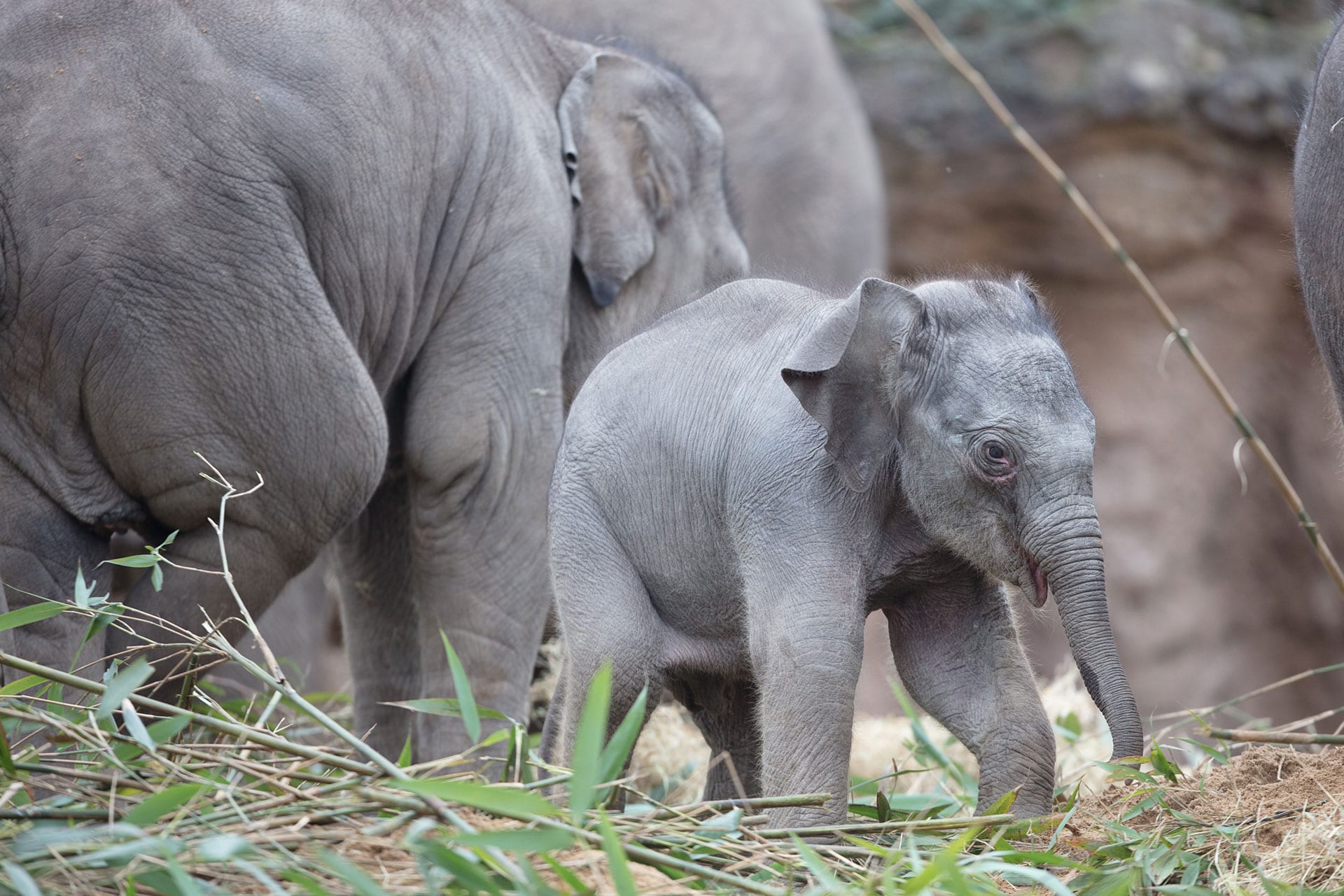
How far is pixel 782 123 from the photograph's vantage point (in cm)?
626

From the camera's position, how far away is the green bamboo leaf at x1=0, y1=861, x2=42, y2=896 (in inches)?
66.5

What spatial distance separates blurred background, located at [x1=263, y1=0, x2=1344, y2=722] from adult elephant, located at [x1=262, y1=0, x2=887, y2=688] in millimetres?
1052

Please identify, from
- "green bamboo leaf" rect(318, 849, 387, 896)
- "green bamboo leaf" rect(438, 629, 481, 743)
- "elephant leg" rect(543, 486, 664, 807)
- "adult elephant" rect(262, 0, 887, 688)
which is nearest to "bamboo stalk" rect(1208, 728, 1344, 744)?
"elephant leg" rect(543, 486, 664, 807)

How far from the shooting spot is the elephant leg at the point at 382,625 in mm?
3998

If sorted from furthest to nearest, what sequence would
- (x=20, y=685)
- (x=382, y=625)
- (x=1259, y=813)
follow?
1. (x=382, y=625)
2. (x=1259, y=813)
3. (x=20, y=685)

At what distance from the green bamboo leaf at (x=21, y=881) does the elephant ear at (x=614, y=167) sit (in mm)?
2248

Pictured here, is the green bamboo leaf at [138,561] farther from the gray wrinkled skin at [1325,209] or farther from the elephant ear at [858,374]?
the gray wrinkled skin at [1325,209]

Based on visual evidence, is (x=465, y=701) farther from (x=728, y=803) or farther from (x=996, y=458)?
(x=996, y=458)

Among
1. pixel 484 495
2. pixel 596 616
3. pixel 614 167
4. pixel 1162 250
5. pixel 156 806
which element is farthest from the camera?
pixel 1162 250

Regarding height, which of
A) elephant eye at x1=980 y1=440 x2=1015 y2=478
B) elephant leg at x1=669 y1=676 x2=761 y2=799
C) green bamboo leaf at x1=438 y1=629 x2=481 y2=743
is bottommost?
elephant leg at x1=669 y1=676 x2=761 y2=799

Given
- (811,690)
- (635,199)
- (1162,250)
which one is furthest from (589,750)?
(1162,250)

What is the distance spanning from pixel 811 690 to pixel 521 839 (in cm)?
70

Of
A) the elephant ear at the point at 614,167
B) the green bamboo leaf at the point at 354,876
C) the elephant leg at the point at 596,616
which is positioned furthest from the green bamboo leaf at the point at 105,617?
the elephant ear at the point at 614,167

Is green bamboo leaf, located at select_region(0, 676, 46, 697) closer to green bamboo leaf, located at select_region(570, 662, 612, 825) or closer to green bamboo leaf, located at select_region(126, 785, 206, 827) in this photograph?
green bamboo leaf, located at select_region(126, 785, 206, 827)
